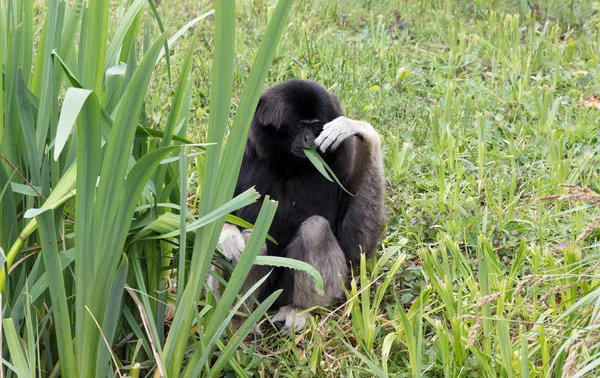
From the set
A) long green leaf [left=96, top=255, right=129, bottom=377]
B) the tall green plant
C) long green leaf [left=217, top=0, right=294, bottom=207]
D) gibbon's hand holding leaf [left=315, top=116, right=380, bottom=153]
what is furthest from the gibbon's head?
long green leaf [left=96, top=255, right=129, bottom=377]

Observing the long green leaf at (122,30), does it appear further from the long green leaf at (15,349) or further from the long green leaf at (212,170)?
the long green leaf at (15,349)

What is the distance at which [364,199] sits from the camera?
5004mm

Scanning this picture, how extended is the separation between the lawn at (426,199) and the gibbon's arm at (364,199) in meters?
0.16

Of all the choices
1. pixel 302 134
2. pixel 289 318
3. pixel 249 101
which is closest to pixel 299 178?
pixel 302 134

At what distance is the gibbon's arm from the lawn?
16 cm

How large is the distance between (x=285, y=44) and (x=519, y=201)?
119 inches

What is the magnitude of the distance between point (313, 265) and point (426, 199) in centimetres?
123

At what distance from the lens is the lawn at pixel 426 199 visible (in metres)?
3.31

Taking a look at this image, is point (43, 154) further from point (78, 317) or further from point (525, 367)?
point (525, 367)

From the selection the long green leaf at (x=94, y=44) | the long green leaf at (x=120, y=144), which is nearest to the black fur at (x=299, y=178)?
the long green leaf at (x=94, y=44)

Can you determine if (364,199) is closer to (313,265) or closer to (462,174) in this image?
(313,265)

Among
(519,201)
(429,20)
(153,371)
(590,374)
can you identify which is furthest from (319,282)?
(429,20)

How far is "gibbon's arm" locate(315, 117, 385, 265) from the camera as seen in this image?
496 centimetres

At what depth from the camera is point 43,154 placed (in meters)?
3.27
